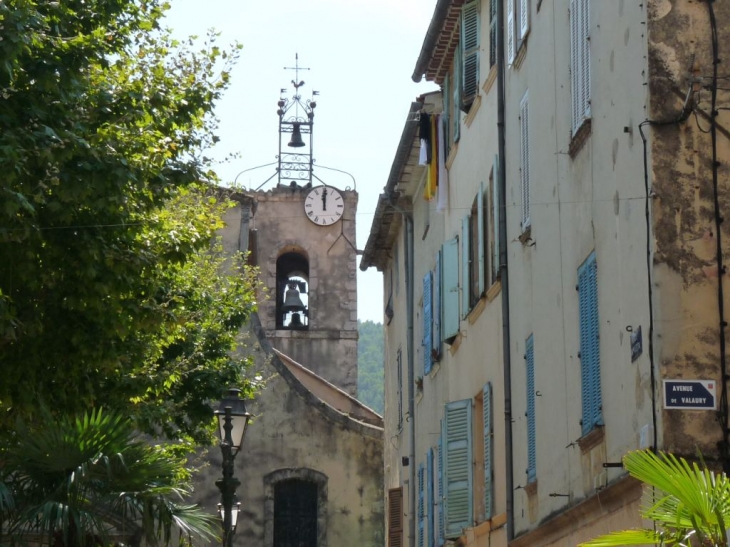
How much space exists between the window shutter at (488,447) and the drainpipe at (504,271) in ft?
3.90

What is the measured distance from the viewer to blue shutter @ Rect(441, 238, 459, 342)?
63.3 feet

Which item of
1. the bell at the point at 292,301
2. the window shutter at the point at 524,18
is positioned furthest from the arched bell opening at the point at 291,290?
the window shutter at the point at 524,18

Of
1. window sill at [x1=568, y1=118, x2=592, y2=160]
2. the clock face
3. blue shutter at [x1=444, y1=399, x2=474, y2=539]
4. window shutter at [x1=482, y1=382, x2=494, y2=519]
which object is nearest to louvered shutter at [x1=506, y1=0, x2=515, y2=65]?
window sill at [x1=568, y1=118, x2=592, y2=160]

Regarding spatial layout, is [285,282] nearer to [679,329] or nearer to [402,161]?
[402,161]

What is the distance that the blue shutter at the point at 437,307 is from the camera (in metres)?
20.8

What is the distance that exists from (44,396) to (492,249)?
5.51 m

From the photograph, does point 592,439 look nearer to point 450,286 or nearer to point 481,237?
point 481,237

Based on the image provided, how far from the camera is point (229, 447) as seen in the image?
1527cm

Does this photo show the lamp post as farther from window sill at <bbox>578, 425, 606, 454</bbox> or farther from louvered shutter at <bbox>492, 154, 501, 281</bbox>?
window sill at <bbox>578, 425, 606, 454</bbox>

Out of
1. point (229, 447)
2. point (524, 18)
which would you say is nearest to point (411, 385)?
point (229, 447)

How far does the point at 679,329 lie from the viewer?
373 inches

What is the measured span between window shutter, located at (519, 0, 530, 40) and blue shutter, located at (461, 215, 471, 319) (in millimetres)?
3810

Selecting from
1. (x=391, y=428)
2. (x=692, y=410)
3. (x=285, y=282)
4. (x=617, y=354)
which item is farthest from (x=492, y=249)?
(x=285, y=282)

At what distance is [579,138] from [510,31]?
4.38 meters
